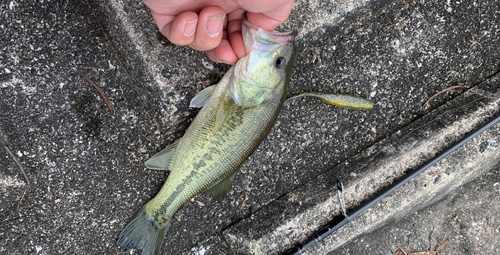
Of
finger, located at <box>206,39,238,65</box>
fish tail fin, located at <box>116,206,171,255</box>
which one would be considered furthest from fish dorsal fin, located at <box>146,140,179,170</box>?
finger, located at <box>206,39,238,65</box>

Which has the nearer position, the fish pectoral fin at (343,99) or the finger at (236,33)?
the finger at (236,33)

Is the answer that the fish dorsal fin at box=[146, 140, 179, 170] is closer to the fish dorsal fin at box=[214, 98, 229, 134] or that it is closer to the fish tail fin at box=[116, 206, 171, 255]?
the fish tail fin at box=[116, 206, 171, 255]

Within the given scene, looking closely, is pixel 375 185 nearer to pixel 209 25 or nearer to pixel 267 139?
pixel 267 139

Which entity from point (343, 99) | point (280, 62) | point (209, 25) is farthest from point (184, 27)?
point (343, 99)

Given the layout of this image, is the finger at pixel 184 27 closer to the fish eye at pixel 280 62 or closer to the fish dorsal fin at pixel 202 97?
the fish dorsal fin at pixel 202 97

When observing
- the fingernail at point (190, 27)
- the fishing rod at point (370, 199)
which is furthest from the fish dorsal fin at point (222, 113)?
the fishing rod at point (370, 199)

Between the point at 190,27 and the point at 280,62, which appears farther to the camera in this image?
the point at 280,62

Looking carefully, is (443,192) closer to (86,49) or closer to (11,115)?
(86,49)
